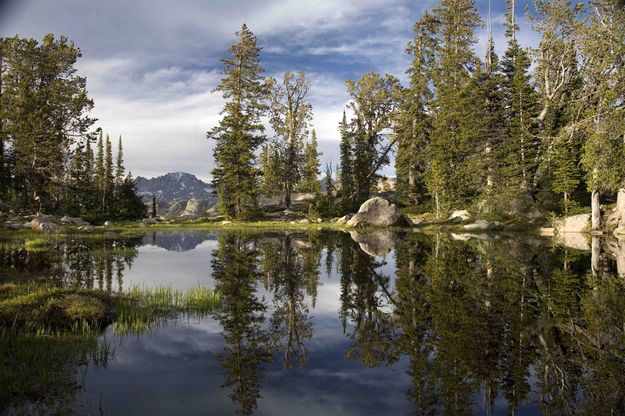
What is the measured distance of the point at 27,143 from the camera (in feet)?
150

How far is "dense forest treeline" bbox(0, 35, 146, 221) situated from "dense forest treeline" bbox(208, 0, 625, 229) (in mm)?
17839

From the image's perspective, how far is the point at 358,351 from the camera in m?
7.89

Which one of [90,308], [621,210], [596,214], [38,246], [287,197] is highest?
[287,197]

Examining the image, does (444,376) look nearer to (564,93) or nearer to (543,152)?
(543,152)

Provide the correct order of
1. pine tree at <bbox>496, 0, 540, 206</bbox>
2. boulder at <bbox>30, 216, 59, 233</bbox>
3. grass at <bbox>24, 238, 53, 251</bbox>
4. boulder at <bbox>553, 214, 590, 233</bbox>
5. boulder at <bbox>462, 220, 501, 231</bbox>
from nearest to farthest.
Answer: grass at <bbox>24, 238, 53, 251</bbox> < boulder at <bbox>553, 214, 590, 233</bbox> < boulder at <bbox>30, 216, 59, 233</bbox> < boulder at <bbox>462, 220, 501, 231</bbox> < pine tree at <bbox>496, 0, 540, 206</bbox>

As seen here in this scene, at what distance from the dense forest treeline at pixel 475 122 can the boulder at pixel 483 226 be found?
2341 mm

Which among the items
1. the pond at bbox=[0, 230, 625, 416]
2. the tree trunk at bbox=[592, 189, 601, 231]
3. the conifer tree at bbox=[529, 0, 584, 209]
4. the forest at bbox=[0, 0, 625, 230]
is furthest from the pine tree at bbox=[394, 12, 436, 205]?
the pond at bbox=[0, 230, 625, 416]

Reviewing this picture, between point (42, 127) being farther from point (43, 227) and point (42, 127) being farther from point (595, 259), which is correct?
point (595, 259)

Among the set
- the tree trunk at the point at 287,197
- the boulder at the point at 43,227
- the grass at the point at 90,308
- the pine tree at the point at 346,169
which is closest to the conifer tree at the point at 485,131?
the pine tree at the point at 346,169

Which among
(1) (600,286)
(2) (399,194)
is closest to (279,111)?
(2) (399,194)

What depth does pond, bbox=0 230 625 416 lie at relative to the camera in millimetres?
5574

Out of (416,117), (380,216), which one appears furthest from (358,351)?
(416,117)

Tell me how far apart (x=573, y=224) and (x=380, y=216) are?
1753 cm

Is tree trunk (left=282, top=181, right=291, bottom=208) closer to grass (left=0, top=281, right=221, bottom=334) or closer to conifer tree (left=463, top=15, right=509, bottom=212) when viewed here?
conifer tree (left=463, top=15, right=509, bottom=212)
